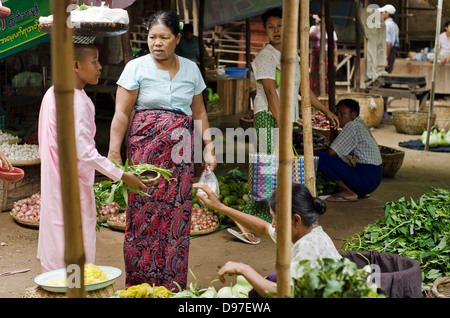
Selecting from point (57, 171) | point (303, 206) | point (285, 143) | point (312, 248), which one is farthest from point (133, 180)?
point (285, 143)

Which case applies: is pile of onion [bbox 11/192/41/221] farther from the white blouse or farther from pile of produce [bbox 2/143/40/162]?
the white blouse

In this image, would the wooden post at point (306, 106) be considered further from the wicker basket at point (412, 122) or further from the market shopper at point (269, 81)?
the wicker basket at point (412, 122)

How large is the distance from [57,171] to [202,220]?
2.44 m

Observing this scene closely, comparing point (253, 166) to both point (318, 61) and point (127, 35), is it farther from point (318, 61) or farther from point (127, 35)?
point (318, 61)

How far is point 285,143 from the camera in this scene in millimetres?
2000

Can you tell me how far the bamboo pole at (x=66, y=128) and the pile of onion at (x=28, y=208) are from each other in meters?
3.84

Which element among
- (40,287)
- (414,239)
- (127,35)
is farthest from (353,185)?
(40,287)

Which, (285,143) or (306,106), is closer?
(285,143)

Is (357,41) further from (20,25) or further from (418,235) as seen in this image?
(418,235)

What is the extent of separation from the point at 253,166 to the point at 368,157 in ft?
6.38

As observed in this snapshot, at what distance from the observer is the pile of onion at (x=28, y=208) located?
5340 millimetres

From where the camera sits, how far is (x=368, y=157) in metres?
6.19

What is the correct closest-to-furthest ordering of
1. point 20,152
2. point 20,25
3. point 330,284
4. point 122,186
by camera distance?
point 330,284
point 122,186
point 20,25
point 20,152

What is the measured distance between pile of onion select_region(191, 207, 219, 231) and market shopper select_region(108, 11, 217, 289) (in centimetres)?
155
